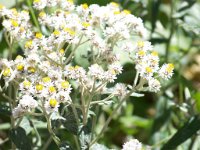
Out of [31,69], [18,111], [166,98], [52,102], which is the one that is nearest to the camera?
[52,102]

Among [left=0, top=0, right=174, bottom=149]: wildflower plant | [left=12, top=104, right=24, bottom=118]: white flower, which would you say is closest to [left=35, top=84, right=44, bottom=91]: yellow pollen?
[left=0, top=0, right=174, bottom=149]: wildflower plant

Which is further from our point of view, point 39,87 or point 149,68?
point 149,68

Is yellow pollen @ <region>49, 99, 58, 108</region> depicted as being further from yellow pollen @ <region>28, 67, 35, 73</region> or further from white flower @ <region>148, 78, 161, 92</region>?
white flower @ <region>148, 78, 161, 92</region>

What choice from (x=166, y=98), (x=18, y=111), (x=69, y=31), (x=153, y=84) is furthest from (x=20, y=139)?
(x=166, y=98)

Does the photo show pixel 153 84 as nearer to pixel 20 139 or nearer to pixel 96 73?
pixel 96 73

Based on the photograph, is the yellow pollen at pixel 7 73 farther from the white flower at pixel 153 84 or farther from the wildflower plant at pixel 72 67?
the white flower at pixel 153 84

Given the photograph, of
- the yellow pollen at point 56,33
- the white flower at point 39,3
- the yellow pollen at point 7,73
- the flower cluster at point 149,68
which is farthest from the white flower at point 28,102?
the white flower at point 39,3

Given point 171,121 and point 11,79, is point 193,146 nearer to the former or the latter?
point 171,121

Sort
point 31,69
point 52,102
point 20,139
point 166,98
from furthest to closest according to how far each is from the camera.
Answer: point 166,98 → point 20,139 → point 31,69 → point 52,102
